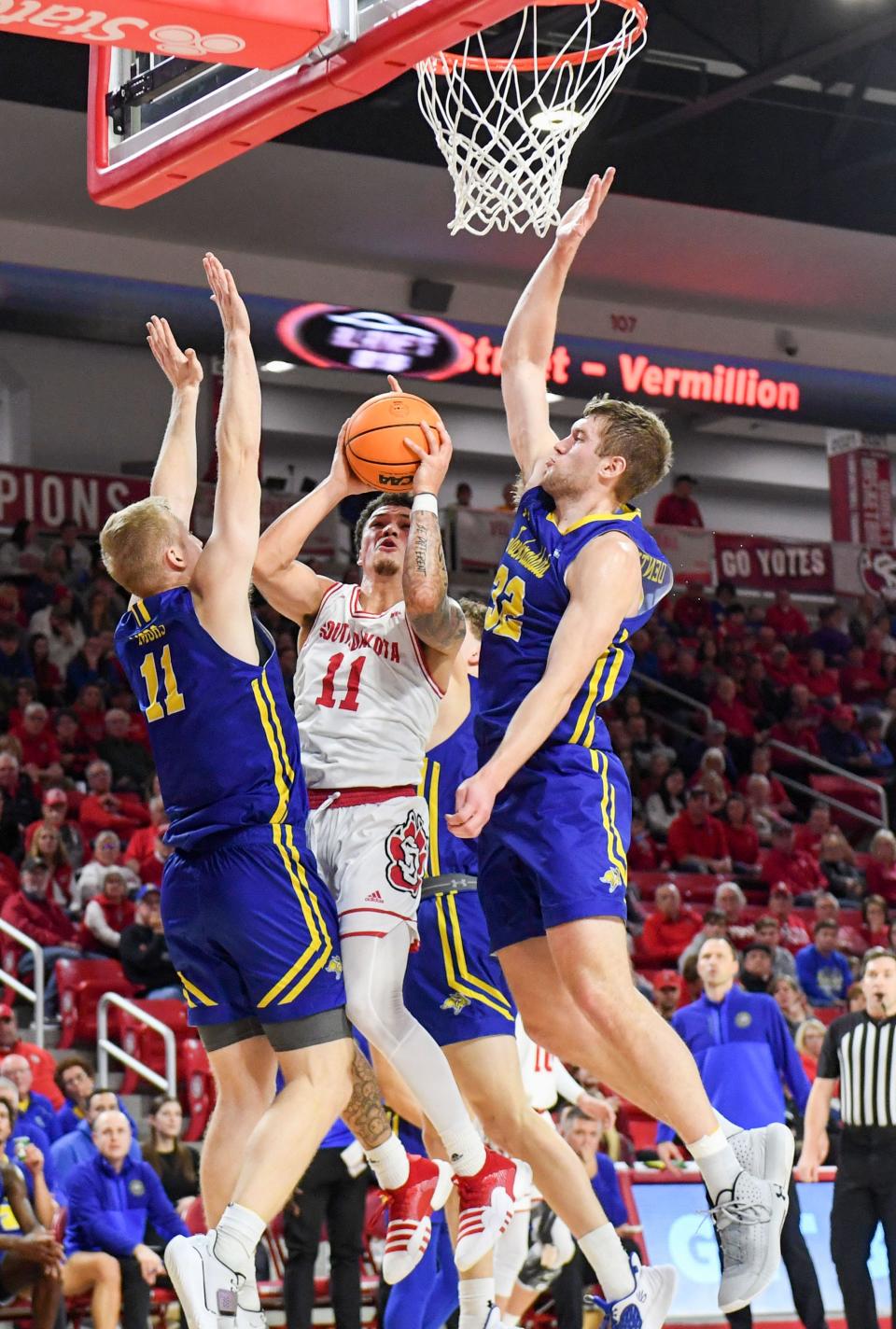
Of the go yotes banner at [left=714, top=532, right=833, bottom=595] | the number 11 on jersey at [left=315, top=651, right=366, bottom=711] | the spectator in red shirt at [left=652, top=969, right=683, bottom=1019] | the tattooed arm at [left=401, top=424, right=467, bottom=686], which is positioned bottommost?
the spectator in red shirt at [left=652, top=969, right=683, bottom=1019]

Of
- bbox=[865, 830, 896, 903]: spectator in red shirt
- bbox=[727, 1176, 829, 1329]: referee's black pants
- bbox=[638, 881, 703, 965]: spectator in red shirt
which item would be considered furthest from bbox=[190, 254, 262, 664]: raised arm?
bbox=[865, 830, 896, 903]: spectator in red shirt

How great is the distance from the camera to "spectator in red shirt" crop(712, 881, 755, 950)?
15.9m

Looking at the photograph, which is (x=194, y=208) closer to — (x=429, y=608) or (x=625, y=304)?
(x=625, y=304)

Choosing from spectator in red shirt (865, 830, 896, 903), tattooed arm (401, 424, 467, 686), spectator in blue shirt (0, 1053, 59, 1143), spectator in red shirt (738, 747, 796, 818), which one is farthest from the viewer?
spectator in red shirt (738, 747, 796, 818)

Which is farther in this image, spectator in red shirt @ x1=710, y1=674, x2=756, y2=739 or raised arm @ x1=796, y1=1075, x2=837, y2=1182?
spectator in red shirt @ x1=710, y1=674, x2=756, y2=739

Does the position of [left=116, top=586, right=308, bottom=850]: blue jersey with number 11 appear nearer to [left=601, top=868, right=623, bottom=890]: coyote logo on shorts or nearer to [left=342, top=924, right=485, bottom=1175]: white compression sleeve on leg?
[left=342, top=924, right=485, bottom=1175]: white compression sleeve on leg

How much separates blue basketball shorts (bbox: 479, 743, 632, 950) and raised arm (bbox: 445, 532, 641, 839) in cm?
17

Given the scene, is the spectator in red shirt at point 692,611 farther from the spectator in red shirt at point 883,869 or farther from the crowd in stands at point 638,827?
the spectator in red shirt at point 883,869

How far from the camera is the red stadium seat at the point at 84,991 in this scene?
13055 mm

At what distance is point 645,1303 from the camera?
18.4ft

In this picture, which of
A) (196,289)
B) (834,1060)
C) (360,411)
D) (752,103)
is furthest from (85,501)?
(360,411)

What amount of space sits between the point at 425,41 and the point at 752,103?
56.8ft

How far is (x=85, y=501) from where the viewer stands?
21.1m

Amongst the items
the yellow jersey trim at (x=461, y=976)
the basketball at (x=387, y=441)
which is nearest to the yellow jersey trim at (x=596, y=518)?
the basketball at (x=387, y=441)
